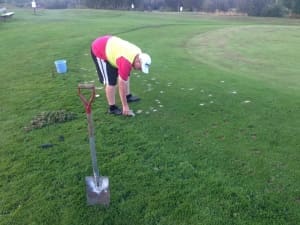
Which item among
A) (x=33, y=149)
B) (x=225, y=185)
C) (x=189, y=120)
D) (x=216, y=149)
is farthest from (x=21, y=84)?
(x=225, y=185)

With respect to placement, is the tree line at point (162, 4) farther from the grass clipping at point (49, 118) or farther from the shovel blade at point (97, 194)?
the shovel blade at point (97, 194)

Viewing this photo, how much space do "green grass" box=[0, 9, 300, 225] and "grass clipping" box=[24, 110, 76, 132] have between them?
118 mm

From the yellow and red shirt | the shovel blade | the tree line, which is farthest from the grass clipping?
the tree line

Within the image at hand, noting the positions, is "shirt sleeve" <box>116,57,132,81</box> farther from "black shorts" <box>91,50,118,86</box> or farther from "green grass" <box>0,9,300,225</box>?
"green grass" <box>0,9,300,225</box>

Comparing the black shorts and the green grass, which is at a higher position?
the black shorts

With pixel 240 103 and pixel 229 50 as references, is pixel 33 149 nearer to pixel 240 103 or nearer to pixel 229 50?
pixel 240 103

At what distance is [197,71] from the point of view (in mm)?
9781

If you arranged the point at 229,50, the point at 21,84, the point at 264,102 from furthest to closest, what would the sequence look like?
the point at 229,50, the point at 21,84, the point at 264,102

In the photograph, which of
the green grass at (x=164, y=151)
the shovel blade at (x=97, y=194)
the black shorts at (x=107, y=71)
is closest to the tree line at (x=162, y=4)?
the green grass at (x=164, y=151)

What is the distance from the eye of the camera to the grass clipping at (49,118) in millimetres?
5957

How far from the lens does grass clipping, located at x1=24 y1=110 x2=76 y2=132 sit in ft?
19.5

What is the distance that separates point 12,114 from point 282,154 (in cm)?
438

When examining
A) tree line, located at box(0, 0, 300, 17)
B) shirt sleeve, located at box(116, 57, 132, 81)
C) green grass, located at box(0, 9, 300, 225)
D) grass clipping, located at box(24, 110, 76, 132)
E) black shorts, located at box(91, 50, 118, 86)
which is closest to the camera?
green grass, located at box(0, 9, 300, 225)

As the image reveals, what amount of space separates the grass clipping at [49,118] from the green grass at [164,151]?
0.39 ft
